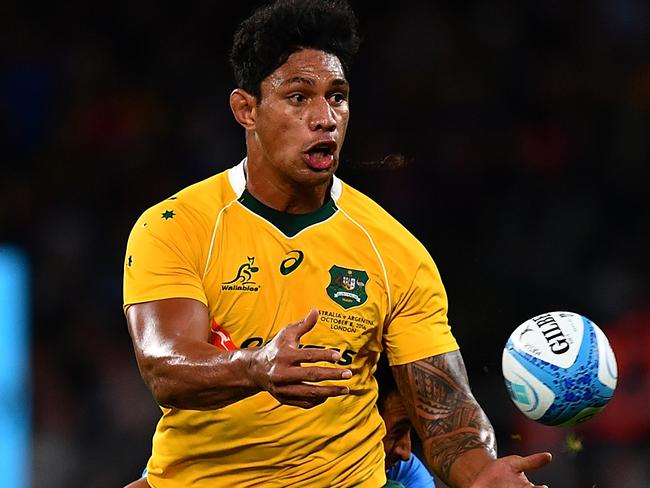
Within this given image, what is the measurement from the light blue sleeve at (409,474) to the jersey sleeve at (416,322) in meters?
0.84

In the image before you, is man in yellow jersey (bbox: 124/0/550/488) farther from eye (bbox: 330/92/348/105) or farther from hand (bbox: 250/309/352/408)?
hand (bbox: 250/309/352/408)

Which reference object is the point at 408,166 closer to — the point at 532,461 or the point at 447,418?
the point at 447,418

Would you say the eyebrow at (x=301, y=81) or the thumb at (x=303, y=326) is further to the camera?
the eyebrow at (x=301, y=81)

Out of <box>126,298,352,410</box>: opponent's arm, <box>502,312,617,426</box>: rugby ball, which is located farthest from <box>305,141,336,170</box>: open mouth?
<box>502,312,617,426</box>: rugby ball

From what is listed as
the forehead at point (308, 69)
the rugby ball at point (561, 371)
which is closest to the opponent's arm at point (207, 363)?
the forehead at point (308, 69)

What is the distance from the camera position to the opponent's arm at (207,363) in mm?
3016

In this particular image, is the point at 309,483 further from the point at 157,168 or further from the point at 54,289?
the point at 157,168

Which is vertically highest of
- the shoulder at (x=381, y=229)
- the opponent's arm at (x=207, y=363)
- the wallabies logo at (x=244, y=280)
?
the shoulder at (x=381, y=229)

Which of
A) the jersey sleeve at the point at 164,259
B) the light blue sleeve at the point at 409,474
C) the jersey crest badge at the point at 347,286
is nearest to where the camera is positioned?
the jersey sleeve at the point at 164,259

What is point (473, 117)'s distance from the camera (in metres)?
9.43

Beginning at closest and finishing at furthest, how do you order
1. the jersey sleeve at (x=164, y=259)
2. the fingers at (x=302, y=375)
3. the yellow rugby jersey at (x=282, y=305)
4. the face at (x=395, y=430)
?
the fingers at (x=302, y=375)
the jersey sleeve at (x=164, y=259)
the yellow rugby jersey at (x=282, y=305)
the face at (x=395, y=430)

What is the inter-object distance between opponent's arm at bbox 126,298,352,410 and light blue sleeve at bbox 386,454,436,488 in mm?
1389

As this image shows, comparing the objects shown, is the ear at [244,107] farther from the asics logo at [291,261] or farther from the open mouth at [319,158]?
the asics logo at [291,261]

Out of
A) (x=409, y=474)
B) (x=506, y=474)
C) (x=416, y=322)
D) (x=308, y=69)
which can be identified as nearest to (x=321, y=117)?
(x=308, y=69)
